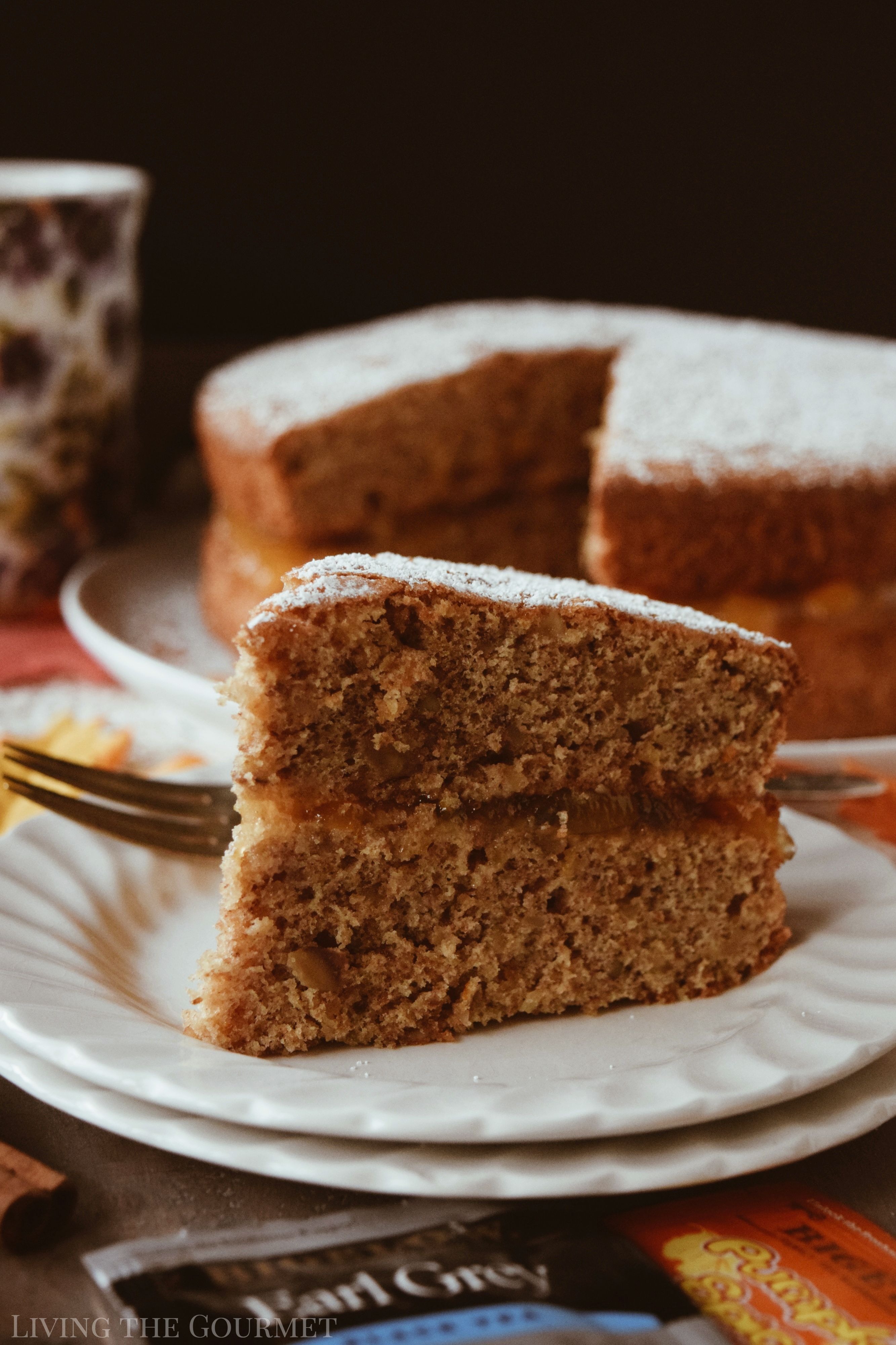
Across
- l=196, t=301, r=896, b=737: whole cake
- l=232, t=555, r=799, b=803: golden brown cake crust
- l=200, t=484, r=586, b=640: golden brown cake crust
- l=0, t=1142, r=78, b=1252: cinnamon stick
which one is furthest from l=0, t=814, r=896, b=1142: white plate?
l=200, t=484, r=586, b=640: golden brown cake crust

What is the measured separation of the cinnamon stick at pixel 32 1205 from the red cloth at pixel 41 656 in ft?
6.19

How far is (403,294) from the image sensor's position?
489 centimetres

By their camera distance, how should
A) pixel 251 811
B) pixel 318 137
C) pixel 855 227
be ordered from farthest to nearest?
pixel 855 227 → pixel 318 137 → pixel 251 811

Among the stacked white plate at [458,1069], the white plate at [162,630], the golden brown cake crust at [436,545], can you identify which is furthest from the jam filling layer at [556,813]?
the golden brown cake crust at [436,545]

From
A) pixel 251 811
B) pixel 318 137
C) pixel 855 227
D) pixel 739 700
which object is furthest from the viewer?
pixel 855 227

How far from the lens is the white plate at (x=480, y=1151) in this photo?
1350 mm

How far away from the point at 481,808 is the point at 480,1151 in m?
0.49

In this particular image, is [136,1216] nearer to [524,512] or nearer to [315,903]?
[315,903]

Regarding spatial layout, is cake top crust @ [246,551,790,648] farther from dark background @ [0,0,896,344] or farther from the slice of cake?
dark background @ [0,0,896,344]

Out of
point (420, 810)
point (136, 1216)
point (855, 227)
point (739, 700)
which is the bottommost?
point (136, 1216)

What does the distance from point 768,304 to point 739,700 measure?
3463 millimetres

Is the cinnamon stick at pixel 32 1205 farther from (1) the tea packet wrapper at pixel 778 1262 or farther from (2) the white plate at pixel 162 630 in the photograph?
(2) the white plate at pixel 162 630

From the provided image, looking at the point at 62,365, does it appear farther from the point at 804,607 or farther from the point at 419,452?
the point at 804,607

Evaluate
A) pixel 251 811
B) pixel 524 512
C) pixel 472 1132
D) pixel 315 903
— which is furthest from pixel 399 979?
pixel 524 512
